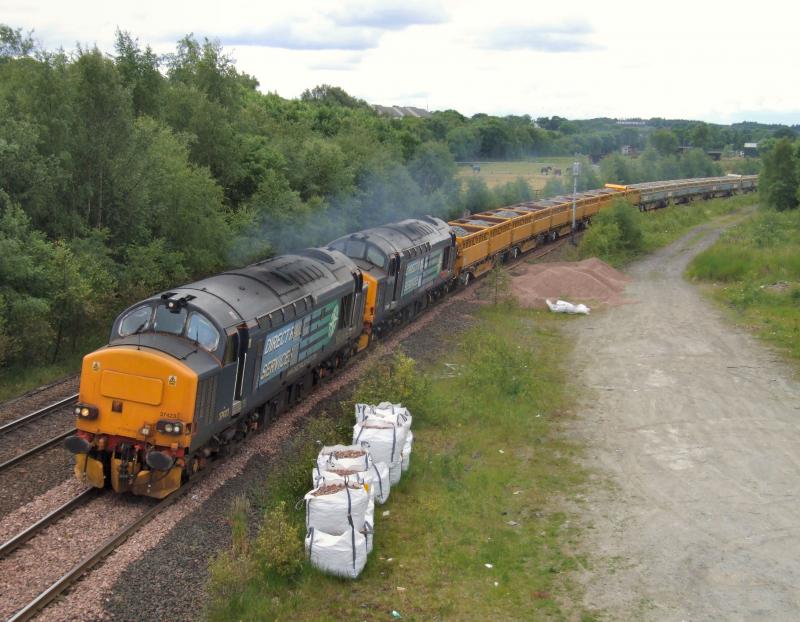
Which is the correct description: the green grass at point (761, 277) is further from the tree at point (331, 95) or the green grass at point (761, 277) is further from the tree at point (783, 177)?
the tree at point (331, 95)

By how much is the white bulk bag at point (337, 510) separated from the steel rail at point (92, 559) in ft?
10.3

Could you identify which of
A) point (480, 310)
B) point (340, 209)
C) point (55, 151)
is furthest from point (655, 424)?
point (340, 209)

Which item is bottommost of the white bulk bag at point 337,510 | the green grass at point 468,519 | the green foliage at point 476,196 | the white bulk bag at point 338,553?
the green grass at point 468,519

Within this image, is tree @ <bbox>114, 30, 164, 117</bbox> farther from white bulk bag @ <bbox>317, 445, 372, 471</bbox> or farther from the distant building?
the distant building

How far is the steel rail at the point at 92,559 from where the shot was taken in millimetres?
11117

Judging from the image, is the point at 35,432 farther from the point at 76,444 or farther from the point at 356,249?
the point at 356,249

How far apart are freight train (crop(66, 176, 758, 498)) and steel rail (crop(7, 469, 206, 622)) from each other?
35cm

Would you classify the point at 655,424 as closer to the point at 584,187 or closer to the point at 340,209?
the point at 340,209

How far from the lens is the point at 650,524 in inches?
600

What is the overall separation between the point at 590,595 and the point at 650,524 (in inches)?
122

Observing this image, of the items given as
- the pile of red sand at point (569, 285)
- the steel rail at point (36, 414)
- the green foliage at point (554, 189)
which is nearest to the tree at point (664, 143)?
the green foliage at point (554, 189)

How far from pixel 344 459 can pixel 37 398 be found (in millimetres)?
10258

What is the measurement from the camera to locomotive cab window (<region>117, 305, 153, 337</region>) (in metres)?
15.4

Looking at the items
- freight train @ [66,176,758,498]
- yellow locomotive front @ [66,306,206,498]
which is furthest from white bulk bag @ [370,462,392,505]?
yellow locomotive front @ [66,306,206,498]
